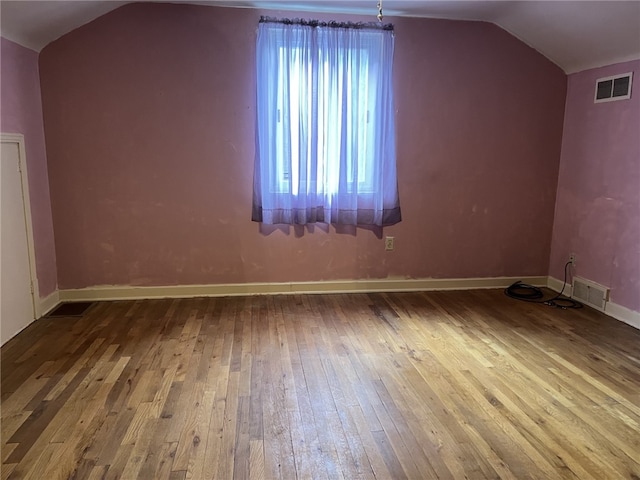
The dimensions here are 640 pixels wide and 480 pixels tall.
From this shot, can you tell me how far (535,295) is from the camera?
430cm

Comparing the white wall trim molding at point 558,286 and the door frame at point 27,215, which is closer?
the door frame at point 27,215

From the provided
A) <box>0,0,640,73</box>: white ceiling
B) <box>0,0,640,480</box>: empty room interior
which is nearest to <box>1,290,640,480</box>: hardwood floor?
<box>0,0,640,480</box>: empty room interior

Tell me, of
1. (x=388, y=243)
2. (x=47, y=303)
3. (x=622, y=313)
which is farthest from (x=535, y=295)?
(x=47, y=303)

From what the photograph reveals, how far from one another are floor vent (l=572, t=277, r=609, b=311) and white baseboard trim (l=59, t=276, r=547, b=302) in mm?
447

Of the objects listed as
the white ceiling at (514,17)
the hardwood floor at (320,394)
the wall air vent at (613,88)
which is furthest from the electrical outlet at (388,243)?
the wall air vent at (613,88)

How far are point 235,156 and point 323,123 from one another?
80 centimetres

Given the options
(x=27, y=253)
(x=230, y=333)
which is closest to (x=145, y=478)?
(x=230, y=333)

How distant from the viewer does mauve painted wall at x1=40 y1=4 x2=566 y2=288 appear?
12.4ft

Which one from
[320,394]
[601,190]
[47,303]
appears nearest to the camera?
[320,394]

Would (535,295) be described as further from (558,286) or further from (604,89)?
(604,89)

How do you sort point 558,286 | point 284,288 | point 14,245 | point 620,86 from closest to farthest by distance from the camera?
1. point 14,245
2. point 620,86
3. point 284,288
4. point 558,286

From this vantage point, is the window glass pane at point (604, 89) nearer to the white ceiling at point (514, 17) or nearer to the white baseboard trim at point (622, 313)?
the white ceiling at point (514, 17)

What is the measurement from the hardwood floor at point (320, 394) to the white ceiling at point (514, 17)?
6.84ft

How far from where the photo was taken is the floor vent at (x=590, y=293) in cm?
384
